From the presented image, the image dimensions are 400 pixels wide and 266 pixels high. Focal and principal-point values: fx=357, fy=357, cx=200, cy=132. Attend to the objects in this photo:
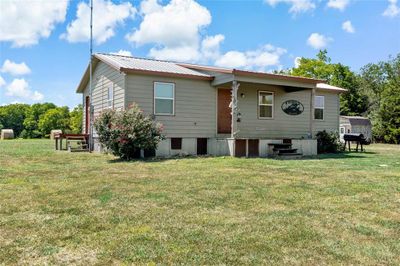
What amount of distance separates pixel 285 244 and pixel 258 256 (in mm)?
423

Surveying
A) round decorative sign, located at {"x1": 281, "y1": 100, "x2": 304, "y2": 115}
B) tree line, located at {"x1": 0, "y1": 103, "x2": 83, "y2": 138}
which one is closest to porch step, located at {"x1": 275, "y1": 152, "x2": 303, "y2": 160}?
round decorative sign, located at {"x1": 281, "y1": 100, "x2": 304, "y2": 115}

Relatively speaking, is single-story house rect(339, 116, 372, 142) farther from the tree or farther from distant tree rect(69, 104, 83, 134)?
the tree

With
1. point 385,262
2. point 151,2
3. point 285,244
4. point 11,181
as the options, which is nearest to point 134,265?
point 285,244

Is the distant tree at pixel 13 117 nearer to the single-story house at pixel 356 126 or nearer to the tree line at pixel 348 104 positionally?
the tree line at pixel 348 104

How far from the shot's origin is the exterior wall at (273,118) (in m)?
14.4

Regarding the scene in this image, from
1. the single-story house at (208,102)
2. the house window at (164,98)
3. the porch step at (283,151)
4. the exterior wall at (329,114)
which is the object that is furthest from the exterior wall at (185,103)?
the exterior wall at (329,114)

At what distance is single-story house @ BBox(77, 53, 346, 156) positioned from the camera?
1227 cm

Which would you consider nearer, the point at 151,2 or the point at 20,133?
the point at 151,2

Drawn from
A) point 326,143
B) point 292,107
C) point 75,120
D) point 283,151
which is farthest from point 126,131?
point 75,120

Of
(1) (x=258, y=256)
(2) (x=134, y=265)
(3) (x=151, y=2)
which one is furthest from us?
(3) (x=151, y=2)

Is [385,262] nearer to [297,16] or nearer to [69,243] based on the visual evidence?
[69,243]

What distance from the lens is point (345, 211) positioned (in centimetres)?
451

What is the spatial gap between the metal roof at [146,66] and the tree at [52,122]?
40.0 metres

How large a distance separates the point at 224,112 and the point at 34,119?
5044cm
